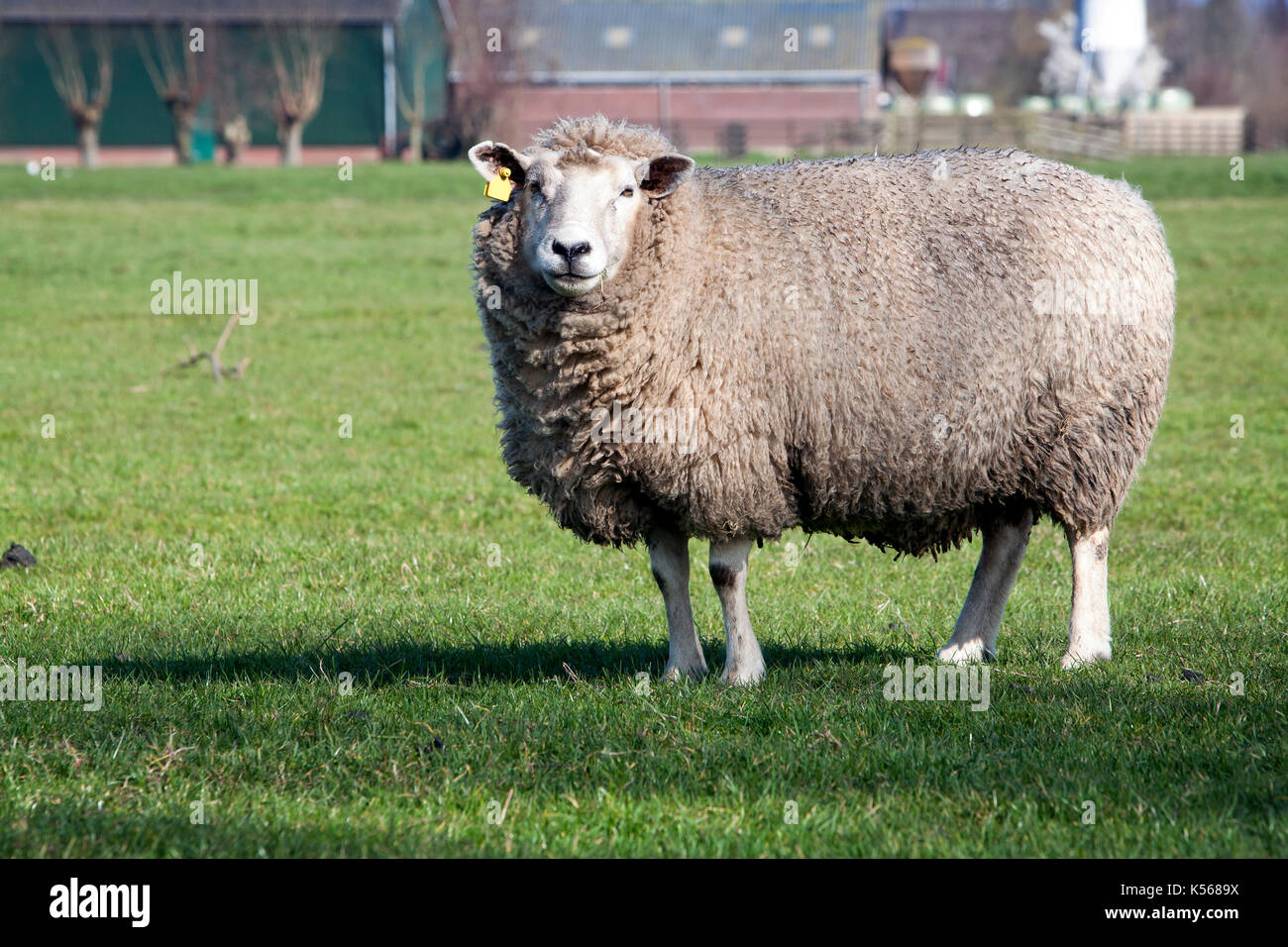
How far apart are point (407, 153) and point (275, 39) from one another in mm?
5789

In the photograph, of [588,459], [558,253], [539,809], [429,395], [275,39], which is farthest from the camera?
[275,39]

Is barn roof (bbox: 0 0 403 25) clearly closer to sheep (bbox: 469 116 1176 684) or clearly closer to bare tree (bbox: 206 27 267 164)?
bare tree (bbox: 206 27 267 164)

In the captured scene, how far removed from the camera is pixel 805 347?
547cm

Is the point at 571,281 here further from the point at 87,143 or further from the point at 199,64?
the point at 87,143

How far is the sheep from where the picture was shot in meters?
5.32

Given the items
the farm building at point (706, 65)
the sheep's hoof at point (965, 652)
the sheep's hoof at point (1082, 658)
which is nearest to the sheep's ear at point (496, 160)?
the sheep's hoof at point (965, 652)

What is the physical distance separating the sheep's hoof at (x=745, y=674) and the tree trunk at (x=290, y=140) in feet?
154

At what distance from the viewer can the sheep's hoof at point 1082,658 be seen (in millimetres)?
5793

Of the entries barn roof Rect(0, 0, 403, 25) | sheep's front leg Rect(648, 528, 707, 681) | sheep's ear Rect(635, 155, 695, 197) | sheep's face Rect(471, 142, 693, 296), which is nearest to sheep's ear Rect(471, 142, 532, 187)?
sheep's face Rect(471, 142, 693, 296)

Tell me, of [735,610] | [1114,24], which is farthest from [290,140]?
[735,610]

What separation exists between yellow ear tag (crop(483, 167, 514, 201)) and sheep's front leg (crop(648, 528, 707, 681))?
143 cm

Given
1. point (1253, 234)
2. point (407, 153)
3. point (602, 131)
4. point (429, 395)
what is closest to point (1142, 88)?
point (407, 153)
